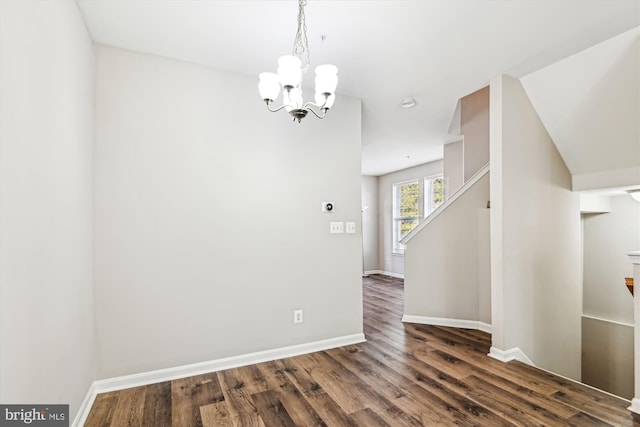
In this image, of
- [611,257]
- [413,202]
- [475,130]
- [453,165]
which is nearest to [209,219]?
[475,130]

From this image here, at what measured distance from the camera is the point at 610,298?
3.80 metres

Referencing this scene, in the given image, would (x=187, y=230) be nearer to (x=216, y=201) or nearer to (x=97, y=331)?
(x=216, y=201)

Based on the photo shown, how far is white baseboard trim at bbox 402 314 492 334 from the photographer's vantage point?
12.0ft

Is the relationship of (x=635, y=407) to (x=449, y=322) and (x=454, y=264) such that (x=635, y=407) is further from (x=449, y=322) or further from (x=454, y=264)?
(x=454, y=264)

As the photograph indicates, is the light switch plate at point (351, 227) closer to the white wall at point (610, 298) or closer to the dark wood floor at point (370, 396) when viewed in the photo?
the dark wood floor at point (370, 396)

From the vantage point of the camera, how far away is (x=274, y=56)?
2.58 m

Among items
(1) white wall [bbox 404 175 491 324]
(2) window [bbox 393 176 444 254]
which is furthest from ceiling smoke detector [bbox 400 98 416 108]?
(2) window [bbox 393 176 444 254]

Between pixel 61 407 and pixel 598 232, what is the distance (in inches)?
216

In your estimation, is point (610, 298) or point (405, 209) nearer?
point (610, 298)

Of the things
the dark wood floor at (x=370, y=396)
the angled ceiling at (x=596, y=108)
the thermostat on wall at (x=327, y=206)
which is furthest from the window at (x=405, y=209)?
the dark wood floor at (x=370, y=396)

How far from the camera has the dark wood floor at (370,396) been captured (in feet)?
6.38

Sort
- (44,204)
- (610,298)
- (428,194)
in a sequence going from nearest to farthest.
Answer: (44,204), (610,298), (428,194)

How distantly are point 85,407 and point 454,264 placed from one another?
12.5ft

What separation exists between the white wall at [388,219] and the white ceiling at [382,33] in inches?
177
